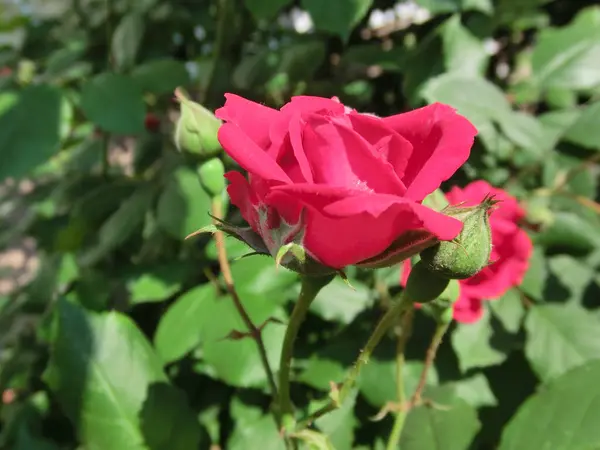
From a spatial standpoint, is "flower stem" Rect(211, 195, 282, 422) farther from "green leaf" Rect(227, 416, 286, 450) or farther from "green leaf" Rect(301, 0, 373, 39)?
"green leaf" Rect(301, 0, 373, 39)

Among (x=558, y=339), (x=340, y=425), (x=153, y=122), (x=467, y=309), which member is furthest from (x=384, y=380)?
(x=153, y=122)

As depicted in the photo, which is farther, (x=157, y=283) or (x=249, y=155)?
(x=157, y=283)

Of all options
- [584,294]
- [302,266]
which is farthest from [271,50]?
[302,266]

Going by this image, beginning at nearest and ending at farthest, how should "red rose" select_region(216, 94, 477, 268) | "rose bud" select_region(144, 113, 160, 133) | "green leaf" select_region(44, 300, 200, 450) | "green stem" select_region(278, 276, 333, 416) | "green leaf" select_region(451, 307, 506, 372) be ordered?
"red rose" select_region(216, 94, 477, 268), "green stem" select_region(278, 276, 333, 416), "green leaf" select_region(44, 300, 200, 450), "green leaf" select_region(451, 307, 506, 372), "rose bud" select_region(144, 113, 160, 133)

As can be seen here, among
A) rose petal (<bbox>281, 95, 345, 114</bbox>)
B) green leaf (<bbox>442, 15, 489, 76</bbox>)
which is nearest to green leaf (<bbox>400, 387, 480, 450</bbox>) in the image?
rose petal (<bbox>281, 95, 345, 114</bbox>)

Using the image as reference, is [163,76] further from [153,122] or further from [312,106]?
[312,106]

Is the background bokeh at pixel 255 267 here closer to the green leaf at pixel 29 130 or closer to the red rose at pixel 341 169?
the green leaf at pixel 29 130
